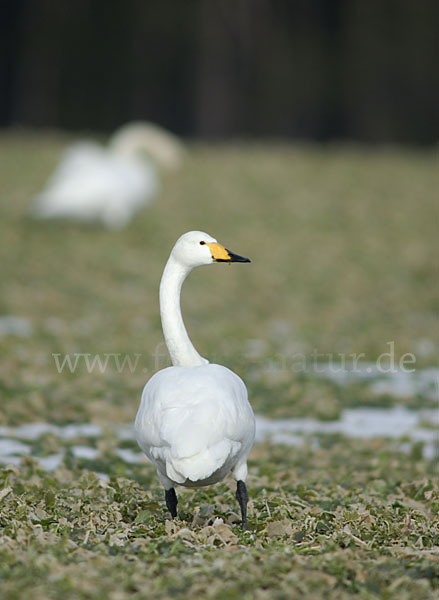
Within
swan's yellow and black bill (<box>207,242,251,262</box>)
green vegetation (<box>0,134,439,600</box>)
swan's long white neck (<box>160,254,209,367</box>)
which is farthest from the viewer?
swan's long white neck (<box>160,254,209,367</box>)

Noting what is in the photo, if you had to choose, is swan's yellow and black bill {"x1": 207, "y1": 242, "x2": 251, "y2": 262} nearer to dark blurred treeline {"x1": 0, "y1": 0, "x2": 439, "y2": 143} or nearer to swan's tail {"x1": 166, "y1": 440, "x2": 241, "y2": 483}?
swan's tail {"x1": 166, "y1": 440, "x2": 241, "y2": 483}

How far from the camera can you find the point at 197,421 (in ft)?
12.6

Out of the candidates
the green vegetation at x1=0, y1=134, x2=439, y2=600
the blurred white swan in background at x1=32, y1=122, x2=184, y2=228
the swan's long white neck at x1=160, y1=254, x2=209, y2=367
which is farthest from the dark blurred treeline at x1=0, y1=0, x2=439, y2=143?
the swan's long white neck at x1=160, y1=254, x2=209, y2=367

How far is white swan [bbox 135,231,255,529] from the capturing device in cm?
382

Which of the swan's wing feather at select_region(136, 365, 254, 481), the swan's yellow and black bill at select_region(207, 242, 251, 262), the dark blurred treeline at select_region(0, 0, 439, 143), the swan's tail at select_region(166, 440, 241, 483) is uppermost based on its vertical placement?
the dark blurred treeline at select_region(0, 0, 439, 143)

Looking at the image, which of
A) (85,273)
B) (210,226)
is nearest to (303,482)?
(85,273)

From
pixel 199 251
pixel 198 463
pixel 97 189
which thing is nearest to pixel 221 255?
pixel 199 251

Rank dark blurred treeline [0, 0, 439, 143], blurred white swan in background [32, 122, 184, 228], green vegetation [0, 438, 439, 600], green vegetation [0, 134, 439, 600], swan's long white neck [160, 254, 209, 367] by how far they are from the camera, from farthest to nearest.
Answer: dark blurred treeline [0, 0, 439, 143] < blurred white swan in background [32, 122, 184, 228] < swan's long white neck [160, 254, 209, 367] < green vegetation [0, 134, 439, 600] < green vegetation [0, 438, 439, 600]

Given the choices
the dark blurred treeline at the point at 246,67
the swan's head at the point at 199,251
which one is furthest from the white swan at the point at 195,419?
the dark blurred treeline at the point at 246,67

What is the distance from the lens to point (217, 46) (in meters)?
28.6

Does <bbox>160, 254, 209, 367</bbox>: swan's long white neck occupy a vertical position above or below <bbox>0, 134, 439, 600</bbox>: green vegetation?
above

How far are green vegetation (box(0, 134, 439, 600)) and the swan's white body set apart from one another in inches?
13.6

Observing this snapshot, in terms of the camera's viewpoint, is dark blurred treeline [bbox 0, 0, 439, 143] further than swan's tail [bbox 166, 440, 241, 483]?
Yes

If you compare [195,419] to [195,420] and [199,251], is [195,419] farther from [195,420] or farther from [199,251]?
[199,251]
